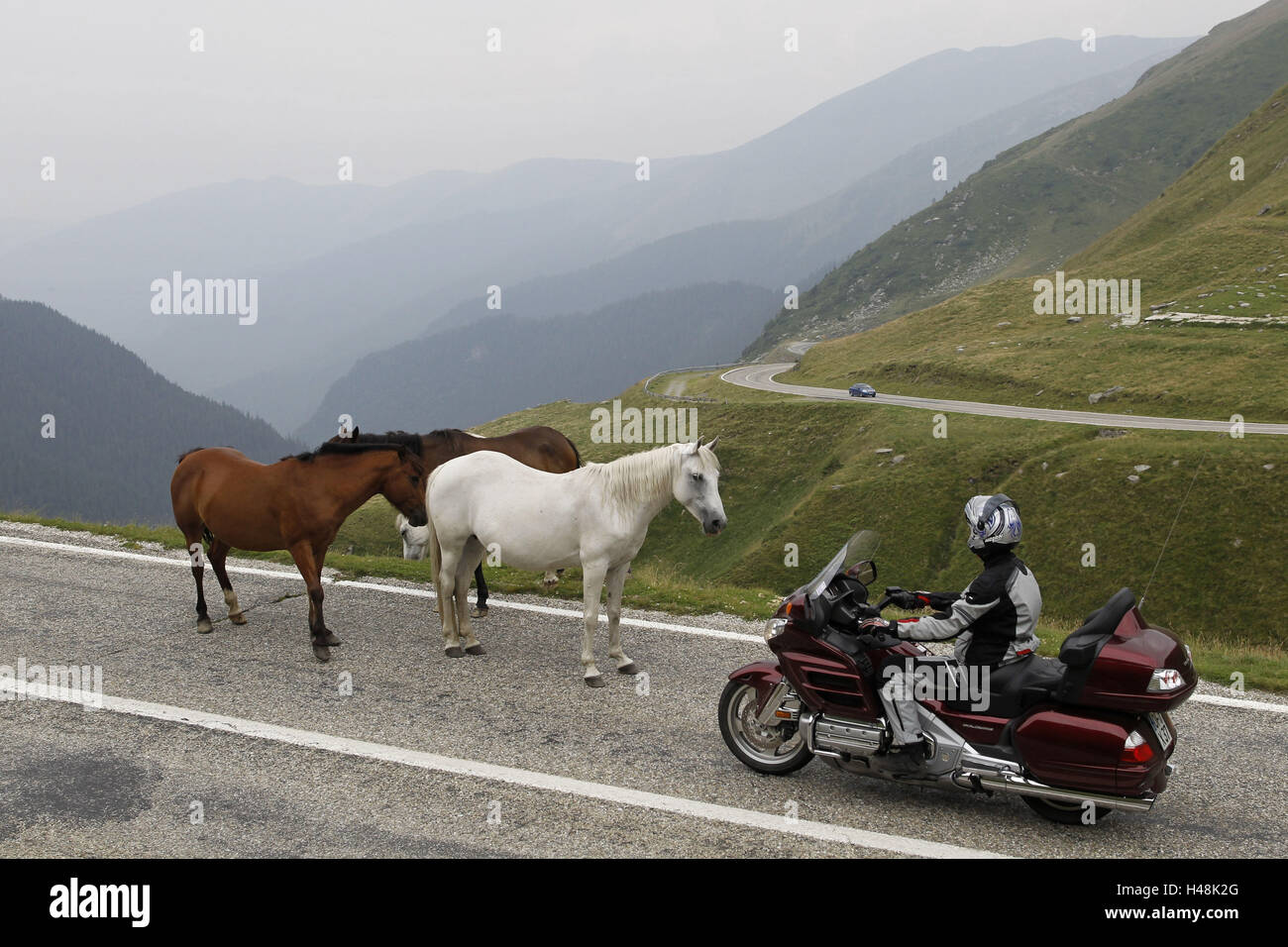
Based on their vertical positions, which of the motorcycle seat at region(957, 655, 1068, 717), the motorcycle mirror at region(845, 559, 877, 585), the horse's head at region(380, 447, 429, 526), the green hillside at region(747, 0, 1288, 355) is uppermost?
the green hillside at region(747, 0, 1288, 355)

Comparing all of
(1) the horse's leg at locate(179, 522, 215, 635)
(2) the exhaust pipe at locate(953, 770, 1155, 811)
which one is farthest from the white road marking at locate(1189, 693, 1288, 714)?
(1) the horse's leg at locate(179, 522, 215, 635)

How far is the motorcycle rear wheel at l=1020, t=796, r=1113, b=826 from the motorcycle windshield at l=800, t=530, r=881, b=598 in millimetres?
2310

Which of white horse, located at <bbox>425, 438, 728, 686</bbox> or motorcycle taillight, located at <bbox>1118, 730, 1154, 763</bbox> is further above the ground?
white horse, located at <bbox>425, 438, 728, 686</bbox>

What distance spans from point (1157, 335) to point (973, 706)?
69.0m

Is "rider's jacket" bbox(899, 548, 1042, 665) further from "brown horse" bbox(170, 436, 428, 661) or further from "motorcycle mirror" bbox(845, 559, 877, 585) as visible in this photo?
"brown horse" bbox(170, 436, 428, 661)

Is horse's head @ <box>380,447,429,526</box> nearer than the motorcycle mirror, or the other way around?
the motorcycle mirror

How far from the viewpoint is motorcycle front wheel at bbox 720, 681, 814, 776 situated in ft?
26.7

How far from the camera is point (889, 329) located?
3725 inches

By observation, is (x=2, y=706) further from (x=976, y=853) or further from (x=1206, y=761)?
(x=1206, y=761)

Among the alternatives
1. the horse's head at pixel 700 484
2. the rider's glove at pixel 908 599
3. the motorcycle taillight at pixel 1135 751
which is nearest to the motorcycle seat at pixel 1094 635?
the motorcycle taillight at pixel 1135 751

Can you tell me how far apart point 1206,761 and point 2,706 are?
12.2 metres

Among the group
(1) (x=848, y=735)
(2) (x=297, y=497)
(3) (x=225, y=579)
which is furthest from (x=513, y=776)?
(3) (x=225, y=579)

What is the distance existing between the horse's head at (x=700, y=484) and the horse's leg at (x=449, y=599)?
324 cm
